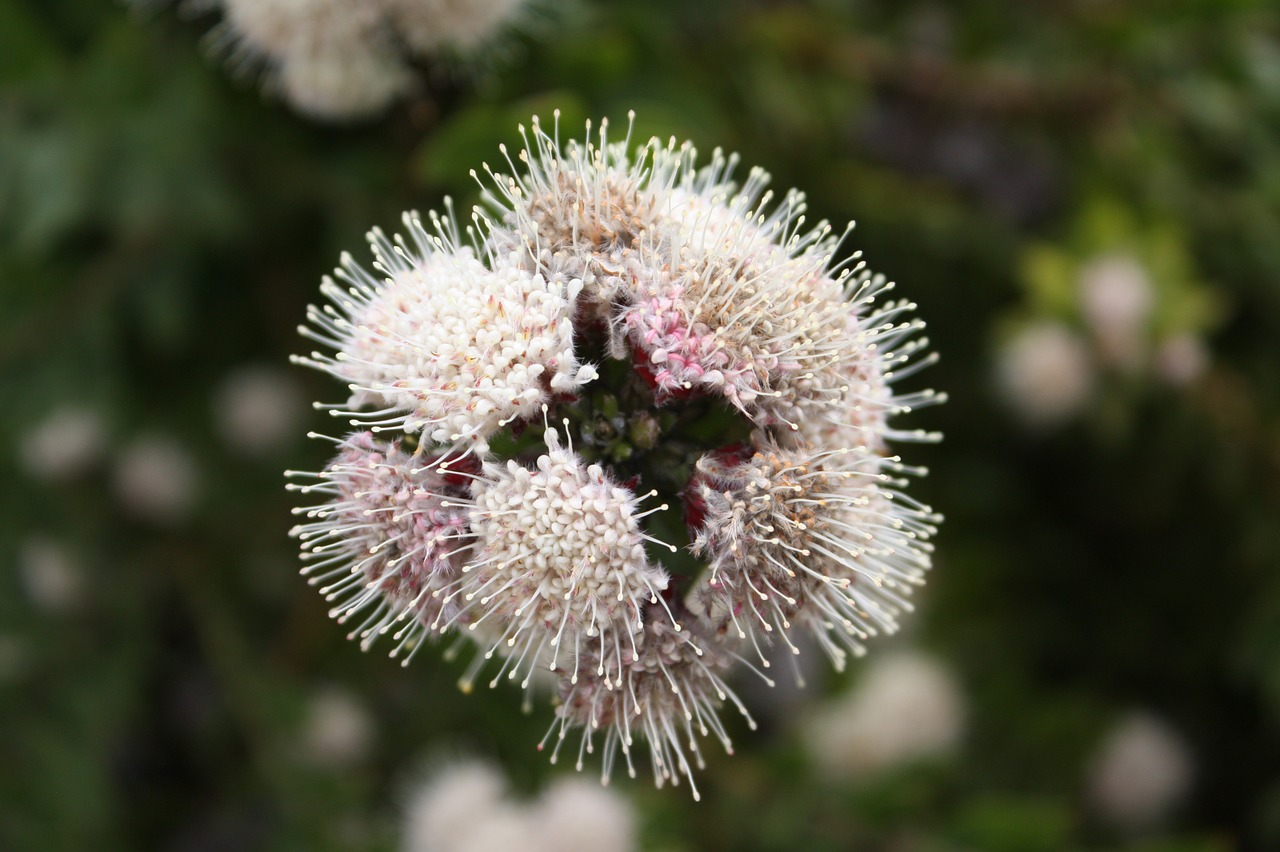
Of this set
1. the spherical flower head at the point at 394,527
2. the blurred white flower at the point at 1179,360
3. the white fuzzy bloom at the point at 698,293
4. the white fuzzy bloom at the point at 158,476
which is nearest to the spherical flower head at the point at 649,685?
the spherical flower head at the point at 394,527

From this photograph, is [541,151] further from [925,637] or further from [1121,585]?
[1121,585]

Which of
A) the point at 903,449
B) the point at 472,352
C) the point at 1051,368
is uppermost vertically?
the point at 1051,368

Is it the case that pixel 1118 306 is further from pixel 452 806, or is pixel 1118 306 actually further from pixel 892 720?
pixel 452 806

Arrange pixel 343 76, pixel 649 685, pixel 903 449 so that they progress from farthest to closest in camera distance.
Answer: pixel 903 449 < pixel 343 76 < pixel 649 685

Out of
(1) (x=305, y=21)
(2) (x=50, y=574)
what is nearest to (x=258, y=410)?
(2) (x=50, y=574)

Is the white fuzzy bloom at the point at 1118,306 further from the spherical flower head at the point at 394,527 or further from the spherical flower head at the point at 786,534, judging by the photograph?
the spherical flower head at the point at 394,527

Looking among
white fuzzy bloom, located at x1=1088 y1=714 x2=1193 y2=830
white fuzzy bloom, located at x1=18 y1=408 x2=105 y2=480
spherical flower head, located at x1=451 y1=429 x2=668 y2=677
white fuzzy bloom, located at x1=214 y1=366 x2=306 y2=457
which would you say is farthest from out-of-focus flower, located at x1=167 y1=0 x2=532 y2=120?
white fuzzy bloom, located at x1=1088 y1=714 x2=1193 y2=830

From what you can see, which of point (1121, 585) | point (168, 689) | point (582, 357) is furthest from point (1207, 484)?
point (168, 689)
